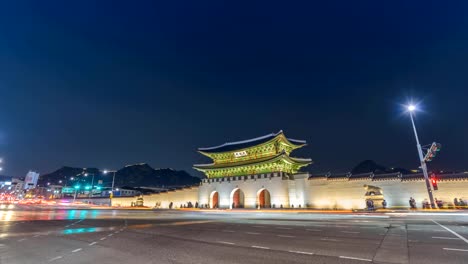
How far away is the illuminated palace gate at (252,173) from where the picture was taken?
37934 mm

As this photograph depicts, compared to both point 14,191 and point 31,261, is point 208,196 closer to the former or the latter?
point 31,261

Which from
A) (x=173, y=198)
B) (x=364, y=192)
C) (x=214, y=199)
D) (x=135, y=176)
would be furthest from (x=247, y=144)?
(x=135, y=176)

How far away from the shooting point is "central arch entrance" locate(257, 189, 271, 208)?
3981 cm

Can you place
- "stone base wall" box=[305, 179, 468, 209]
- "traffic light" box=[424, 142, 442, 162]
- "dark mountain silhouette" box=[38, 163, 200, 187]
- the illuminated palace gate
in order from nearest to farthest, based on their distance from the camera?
"traffic light" box=[424, 142, 442, 162]
"stone base wall" box=[305, 179, 468, 209]
the illuminated palace gate
"dark mountain silhouette" box=[38, 163, 200, 187]

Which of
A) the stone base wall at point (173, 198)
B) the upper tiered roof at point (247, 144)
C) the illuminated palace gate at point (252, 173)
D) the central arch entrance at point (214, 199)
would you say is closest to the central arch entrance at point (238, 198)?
the illuminated palace gate at point (252, 173)

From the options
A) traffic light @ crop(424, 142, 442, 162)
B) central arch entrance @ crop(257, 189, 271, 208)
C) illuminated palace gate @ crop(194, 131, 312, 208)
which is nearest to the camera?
traffic light @ crop(424, 142, 442, 162)

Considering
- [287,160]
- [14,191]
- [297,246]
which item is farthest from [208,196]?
[14,191]

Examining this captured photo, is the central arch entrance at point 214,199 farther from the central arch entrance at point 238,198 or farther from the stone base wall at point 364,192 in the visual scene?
the stone base wall at point 364,192

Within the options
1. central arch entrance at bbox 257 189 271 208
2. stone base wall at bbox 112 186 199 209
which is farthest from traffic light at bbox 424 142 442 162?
stone base wall at bbox 112 186 199 209

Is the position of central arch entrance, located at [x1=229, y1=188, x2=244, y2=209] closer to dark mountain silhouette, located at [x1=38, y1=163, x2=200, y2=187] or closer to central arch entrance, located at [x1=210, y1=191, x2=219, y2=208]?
central arch entrance, located at [x1=210, y1=191, x2=219, y2=208]

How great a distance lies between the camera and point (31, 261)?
21.3 ft

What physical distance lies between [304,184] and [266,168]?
24.2 ft

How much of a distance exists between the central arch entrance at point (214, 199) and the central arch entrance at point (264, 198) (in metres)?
8.96

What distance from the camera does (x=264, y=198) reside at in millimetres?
41375
